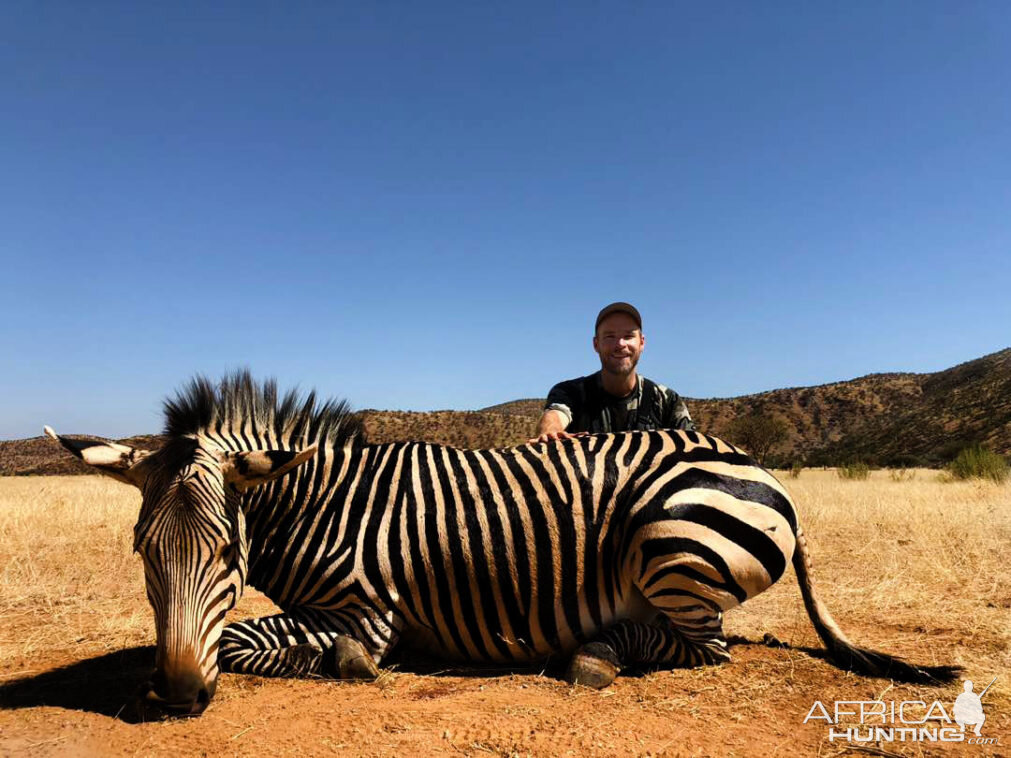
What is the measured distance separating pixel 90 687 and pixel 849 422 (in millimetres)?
57160

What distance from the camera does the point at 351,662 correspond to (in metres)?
3.32

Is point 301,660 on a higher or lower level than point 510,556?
lower

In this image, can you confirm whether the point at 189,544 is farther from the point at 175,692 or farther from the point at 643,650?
the point at 643,650

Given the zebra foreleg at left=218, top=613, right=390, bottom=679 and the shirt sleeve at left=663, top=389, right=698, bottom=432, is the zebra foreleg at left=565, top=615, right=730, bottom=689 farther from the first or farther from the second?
the shirt sleeve at left=663, top=389, right=698, bottom=432

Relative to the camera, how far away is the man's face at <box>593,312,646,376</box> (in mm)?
5523

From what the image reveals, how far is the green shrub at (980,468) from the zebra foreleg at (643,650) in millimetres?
15016

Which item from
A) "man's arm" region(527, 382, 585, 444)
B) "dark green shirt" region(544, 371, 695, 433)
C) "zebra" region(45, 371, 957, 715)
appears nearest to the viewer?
"zebra" region(45, 371, 957, 715)

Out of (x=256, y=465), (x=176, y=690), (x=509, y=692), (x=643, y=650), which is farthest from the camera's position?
(x=643, y=650)

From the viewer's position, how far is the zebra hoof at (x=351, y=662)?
3320 millimetres

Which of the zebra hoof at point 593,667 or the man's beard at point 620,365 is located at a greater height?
the man's beard at point 620,365

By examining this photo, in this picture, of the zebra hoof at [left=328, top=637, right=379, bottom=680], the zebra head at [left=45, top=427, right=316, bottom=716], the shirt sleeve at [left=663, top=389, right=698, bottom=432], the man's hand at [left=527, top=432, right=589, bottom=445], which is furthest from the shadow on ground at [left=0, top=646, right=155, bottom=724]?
the shirt sleeve at [left=663, top=389, right=698, bottom=432]

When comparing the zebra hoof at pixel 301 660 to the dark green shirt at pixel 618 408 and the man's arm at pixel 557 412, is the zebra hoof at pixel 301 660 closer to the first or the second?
the man's arm at pixel 557 412

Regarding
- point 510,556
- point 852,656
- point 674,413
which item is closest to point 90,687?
point 510,556

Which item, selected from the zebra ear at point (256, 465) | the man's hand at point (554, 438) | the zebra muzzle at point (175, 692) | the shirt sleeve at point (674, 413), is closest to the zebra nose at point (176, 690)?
the zebra muzzle at point (175, 692)
